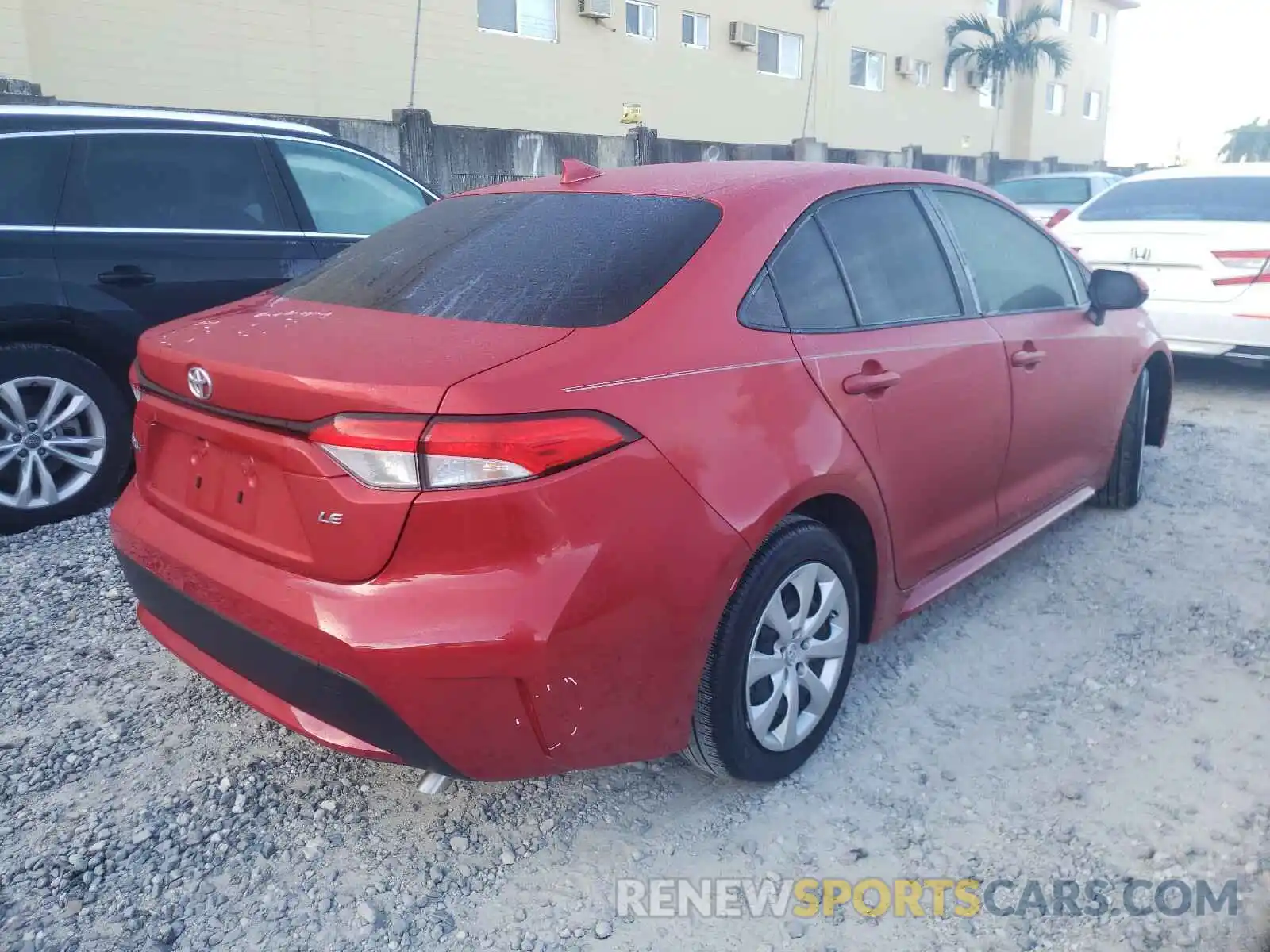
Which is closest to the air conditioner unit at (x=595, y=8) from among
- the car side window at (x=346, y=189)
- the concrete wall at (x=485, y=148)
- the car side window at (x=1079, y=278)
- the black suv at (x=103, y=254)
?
the concrete wall at (x=485, y=148)

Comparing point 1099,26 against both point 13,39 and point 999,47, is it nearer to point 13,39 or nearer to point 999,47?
point 999,47

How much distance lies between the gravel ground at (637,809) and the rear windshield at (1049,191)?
37.1 feet

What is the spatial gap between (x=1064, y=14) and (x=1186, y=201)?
1082 inches

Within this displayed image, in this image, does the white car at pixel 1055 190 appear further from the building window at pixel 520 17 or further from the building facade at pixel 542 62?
the building window at pixel 520 17

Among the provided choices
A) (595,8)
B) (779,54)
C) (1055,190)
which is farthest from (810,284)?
(779,54)

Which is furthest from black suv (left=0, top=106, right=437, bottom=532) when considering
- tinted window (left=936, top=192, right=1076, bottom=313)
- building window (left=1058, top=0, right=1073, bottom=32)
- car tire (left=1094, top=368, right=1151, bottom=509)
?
building window (left=1058, top=0, right=1073, bottom=32)

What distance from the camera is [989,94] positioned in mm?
28141

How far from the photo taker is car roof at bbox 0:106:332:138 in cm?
424

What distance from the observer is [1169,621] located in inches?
142

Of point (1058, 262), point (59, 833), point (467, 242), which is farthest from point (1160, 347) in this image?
point (59, 833)

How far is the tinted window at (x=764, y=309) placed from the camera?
8.22 ft

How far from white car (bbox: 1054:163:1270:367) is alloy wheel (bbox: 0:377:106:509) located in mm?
6014

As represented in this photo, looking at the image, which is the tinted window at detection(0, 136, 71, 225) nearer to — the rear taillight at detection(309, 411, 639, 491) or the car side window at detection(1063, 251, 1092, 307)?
the rear taillight at detection(309, 411, 639, 491)


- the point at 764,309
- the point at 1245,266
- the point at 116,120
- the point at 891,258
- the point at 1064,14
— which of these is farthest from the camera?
the point at 1064,14
